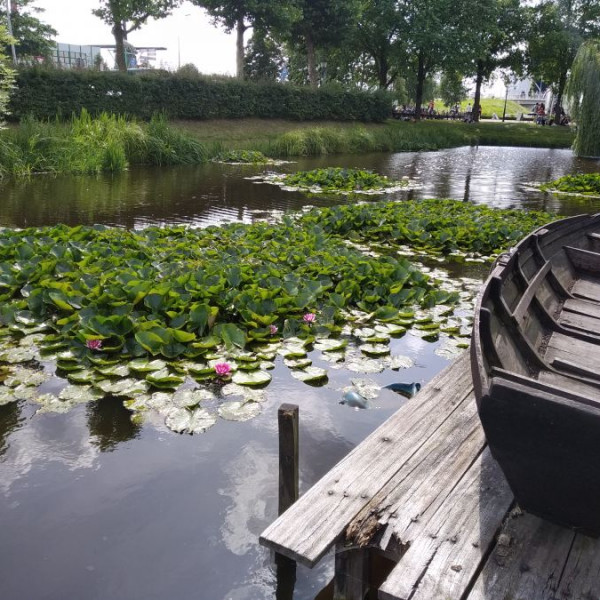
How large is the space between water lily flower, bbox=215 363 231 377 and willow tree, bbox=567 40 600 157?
908 inches

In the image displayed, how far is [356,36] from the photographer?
38.9 meters

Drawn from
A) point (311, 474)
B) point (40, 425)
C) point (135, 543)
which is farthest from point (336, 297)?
point (135, 543)

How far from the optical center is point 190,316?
4707 millimetres

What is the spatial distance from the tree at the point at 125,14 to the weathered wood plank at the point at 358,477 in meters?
29.0

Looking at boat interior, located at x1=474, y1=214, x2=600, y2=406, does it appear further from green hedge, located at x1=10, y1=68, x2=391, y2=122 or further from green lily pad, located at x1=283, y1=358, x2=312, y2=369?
green hedge, located at x1=10, y1=68, x2=391, y2=122

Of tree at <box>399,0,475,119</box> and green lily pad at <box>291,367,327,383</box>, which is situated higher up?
tree at <box>399,0,475,119</box>

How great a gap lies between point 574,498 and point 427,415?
1104 millimetres

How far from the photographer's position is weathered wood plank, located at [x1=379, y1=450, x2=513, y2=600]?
203 centimetres

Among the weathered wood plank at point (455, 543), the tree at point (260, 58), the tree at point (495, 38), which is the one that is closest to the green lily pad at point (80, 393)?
the weathered wood plank at point (455, 543)

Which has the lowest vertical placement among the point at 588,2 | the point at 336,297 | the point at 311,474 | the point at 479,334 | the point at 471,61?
the point at 311,474

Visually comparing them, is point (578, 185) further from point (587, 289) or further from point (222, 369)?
point (222, 369)

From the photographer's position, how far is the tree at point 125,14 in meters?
28.4

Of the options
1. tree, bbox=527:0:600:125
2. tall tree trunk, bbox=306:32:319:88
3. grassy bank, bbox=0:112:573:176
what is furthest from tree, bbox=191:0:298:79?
tree, bbox=527:0:600:125

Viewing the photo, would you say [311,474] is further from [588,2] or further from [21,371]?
[588,2]
